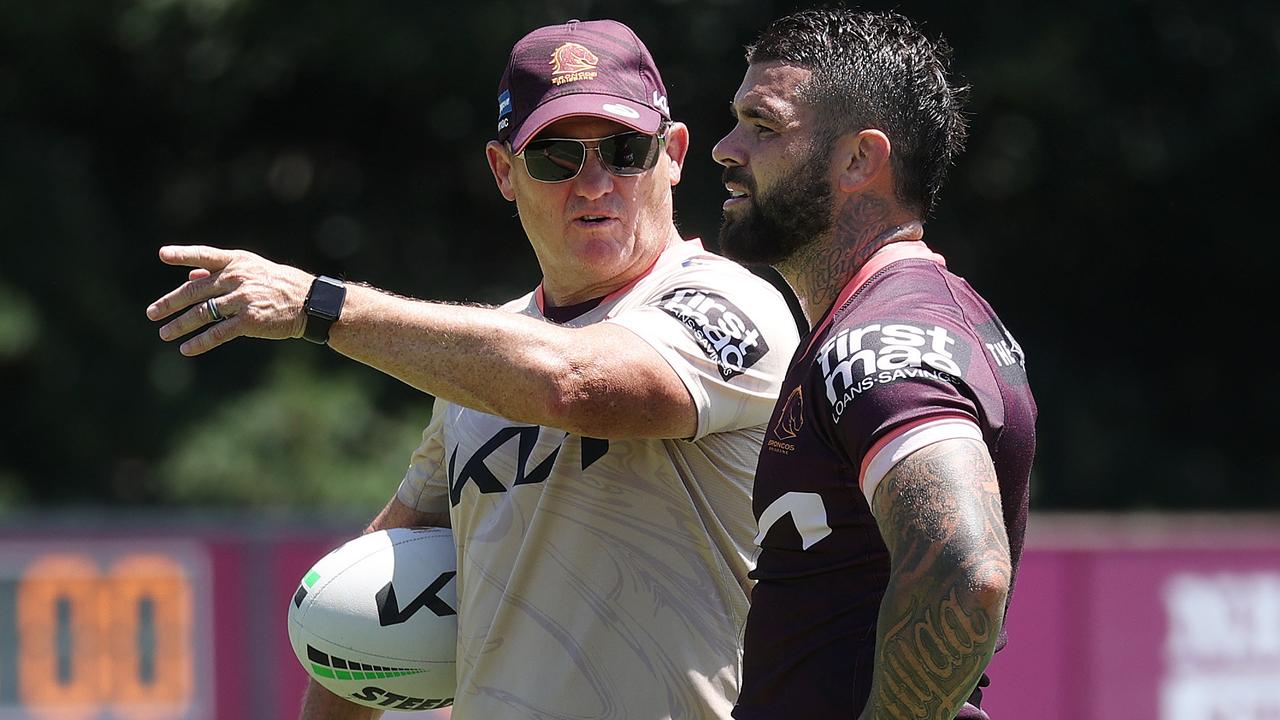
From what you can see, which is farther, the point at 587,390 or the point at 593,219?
the point at 593,219

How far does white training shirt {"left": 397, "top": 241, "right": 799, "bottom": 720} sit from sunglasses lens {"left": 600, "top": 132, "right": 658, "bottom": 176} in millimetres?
250

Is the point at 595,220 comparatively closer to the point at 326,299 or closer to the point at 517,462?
the point at 517,462

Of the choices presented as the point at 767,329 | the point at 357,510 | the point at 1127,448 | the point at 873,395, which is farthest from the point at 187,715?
the point at 1127,448

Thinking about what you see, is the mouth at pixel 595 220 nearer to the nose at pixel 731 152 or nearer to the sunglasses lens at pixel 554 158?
the sunglasses lens at pixel 554 158

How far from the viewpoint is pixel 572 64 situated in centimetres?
304

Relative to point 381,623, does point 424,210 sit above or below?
below

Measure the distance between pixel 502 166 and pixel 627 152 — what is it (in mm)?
358

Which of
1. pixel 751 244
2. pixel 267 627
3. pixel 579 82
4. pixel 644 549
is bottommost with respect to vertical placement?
pixel 267 627

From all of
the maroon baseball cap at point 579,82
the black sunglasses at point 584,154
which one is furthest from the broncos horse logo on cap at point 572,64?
the black sunglasses at point 584,154

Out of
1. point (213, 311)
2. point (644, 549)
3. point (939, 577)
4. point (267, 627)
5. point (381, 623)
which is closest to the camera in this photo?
point (939, 577)

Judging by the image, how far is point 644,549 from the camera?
2871 millimetres

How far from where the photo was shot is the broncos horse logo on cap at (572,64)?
3.04 m

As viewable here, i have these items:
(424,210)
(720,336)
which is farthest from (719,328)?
(424,210)

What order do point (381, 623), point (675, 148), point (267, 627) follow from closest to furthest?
point (381, 623)
point (675, 148)
point (267, 627)
